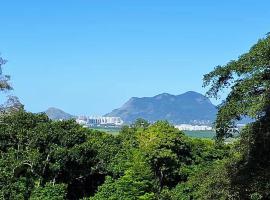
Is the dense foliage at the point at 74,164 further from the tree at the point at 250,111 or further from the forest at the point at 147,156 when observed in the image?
the tree at the point at 250,111

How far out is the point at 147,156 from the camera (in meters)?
34.7

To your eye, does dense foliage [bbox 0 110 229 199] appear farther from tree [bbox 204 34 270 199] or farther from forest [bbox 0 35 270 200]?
tree [bbox 204 34 270 199]

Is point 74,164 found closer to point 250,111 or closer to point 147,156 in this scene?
point 147,156

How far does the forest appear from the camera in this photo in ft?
46.2

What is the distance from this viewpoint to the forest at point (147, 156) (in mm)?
14070

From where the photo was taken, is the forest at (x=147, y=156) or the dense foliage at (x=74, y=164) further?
the dense foliage at (x=74, y=164)

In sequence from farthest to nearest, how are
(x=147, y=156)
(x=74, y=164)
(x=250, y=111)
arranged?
1. (x=147, y=156)
2. (x=74, y=164)
3. (x=250, y=111)

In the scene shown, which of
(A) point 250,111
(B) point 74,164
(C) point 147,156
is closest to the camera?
(A) point 250,111

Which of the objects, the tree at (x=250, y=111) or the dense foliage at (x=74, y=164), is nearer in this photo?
the tree at (x=250, y=111)

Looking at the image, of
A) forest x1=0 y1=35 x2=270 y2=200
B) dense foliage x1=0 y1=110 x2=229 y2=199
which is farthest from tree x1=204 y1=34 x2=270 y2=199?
dense foliage x1=0 y1=110 x2=229 y2=199

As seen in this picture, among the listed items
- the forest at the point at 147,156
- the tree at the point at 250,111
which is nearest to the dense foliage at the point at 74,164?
the forest at the point at 147,156

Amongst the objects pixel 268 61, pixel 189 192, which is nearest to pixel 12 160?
pixel 189 192

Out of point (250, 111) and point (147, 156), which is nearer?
point (250, 111)

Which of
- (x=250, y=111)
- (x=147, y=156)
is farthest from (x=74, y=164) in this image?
(x=250, y=111)
